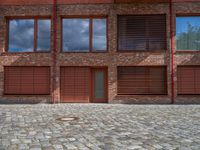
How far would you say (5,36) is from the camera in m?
13.6

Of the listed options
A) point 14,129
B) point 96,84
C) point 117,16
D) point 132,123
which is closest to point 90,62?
point 96,84

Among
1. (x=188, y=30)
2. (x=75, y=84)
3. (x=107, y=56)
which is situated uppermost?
(x=188, y=30)

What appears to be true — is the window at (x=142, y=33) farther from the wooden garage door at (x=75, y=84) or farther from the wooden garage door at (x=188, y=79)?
the wooden garage door at (x=75, y=84)

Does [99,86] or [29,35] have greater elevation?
[29,35]

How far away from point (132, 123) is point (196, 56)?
8443mm

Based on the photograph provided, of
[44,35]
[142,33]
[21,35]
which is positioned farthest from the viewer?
[21,35]

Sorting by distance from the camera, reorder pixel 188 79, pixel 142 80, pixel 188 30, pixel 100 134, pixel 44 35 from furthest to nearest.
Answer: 1. pixel 44 35
2. pixel 188 30
3. pixel 142 80
4. pixel 188 79
5. pixel 100 134

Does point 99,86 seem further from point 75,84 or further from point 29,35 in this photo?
point 29,35

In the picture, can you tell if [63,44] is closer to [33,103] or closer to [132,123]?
[33,103]

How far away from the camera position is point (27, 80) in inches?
525

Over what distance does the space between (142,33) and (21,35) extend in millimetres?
8377

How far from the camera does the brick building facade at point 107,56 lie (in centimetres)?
1304

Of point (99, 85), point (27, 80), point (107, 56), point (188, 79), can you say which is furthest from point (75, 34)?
point (188, 79)

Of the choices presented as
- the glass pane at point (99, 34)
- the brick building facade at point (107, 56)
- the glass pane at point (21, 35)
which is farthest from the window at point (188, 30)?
the glass pane at point (21, 35)
